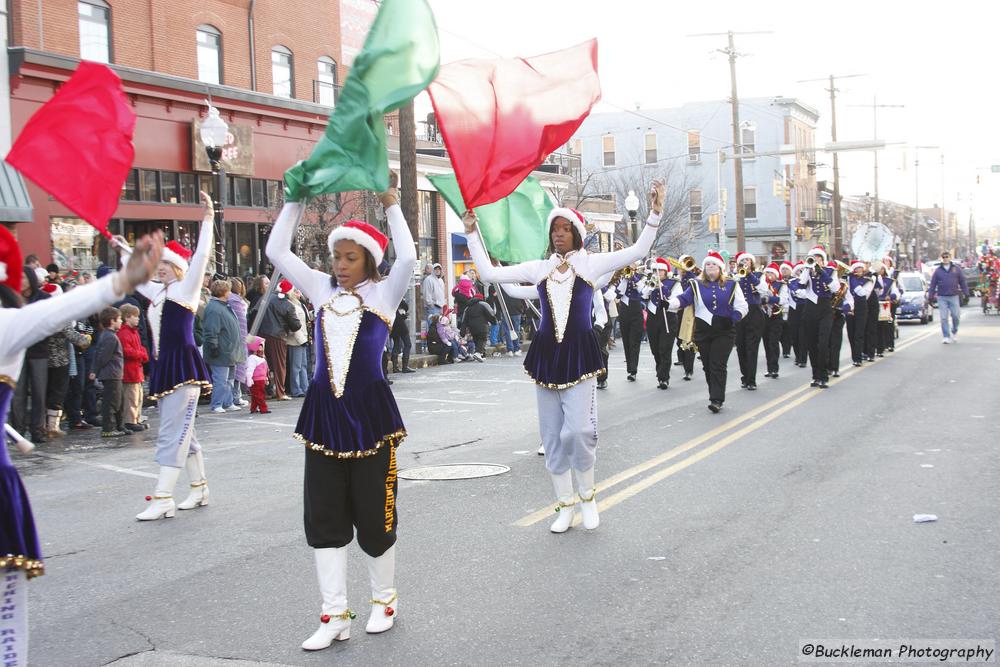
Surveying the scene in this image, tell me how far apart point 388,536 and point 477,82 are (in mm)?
3865

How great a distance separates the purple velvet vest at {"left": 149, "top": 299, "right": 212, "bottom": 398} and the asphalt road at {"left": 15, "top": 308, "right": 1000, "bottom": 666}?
1.05 meters

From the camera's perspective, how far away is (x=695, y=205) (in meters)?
64.3

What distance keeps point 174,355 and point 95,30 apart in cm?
1665

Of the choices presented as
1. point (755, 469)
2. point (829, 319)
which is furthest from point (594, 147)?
point (755, 469)

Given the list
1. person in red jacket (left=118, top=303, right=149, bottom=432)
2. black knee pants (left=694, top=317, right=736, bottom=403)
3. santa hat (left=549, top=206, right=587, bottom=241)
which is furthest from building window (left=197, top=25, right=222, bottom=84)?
santa hat (left=549, top=206, right=587, bottom=241)

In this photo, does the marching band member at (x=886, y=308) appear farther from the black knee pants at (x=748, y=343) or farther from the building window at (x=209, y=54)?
the building window at (x=209, y=54)

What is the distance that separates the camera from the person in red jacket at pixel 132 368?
1293 centimetres

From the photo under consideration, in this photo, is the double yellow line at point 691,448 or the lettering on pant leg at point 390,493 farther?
the double yellow line at point 691,448

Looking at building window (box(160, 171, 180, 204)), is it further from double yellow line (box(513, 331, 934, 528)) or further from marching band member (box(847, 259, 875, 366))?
marching band member (box(847, 259, 875, 366))

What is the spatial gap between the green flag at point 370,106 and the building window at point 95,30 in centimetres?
1785

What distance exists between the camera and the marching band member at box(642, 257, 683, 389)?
16.7m

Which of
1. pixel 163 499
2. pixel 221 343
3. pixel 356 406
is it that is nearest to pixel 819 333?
pixel 221 343

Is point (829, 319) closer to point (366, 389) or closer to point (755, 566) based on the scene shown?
point (755, 566)

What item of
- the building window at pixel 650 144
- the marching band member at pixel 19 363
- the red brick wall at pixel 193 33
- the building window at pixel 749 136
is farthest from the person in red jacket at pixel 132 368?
the building window at pixel 749 136
